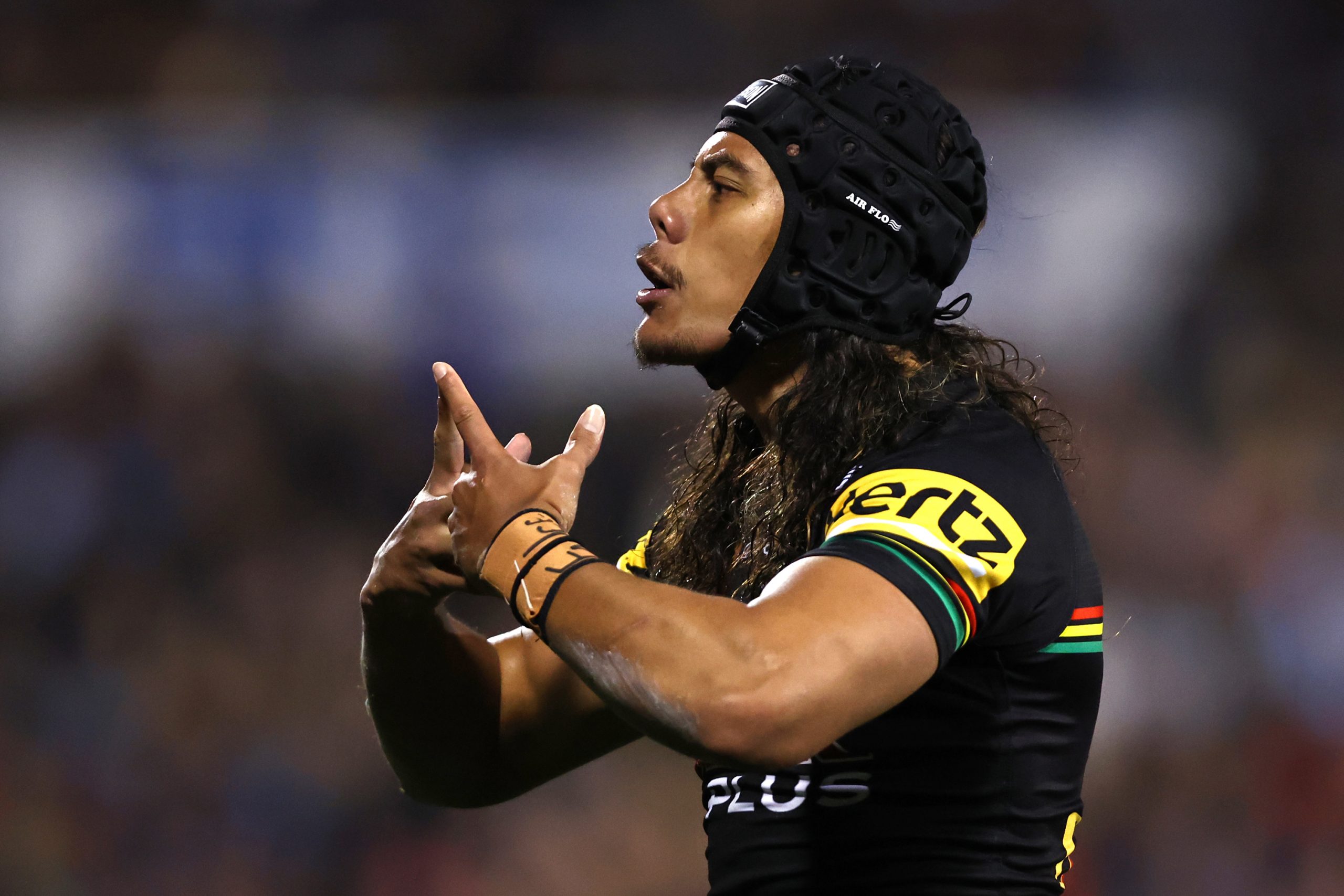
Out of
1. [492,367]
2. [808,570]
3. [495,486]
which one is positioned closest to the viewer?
[808,570]

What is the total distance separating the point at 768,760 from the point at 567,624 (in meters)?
0.35

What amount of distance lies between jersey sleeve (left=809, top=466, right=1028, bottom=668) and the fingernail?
44 centimetres

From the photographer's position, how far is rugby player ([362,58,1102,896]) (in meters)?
1.89

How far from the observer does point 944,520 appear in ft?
6.75

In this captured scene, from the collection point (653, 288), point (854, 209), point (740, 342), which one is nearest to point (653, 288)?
Answer: point (653, 288)

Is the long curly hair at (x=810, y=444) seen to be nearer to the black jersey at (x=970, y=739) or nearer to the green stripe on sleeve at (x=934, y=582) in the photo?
the black jersey at (x=970, y=739)

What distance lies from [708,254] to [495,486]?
78 cm

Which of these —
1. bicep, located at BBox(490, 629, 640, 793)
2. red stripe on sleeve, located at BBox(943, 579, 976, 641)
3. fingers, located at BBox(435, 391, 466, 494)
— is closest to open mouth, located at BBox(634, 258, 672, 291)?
fingers, located at BBox(435, 391, 466, 494)

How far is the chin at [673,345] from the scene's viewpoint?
2.69 meters

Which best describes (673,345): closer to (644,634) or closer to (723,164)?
(723,164)

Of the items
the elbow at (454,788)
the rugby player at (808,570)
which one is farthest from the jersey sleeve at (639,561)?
the elbow at (454,788)

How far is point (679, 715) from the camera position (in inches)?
72.4

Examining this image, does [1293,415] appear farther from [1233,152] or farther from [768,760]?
[768,760]

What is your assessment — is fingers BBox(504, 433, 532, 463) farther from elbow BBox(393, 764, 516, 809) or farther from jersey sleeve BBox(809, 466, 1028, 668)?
elbow BBox(393, 764, 516, 809)
